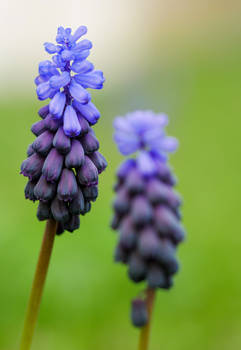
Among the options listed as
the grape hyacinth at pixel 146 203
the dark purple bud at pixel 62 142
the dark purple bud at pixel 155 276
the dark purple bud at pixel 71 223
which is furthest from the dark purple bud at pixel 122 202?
the dark purple bud at pixel 62 142

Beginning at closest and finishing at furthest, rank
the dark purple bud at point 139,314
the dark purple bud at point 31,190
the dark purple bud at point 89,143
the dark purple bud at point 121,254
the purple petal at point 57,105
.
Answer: the purple petal at point 57,105 → the dark purple bud at point 89,143 → the dark purple bud at point 31,190 → the dark purple bud at point 139,314 → the dark purple bud at point 121,254

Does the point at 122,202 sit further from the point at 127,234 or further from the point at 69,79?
the point at 69,79

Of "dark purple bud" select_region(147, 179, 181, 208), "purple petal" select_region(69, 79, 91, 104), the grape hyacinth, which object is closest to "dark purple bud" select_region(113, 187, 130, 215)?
the grape hyacinth

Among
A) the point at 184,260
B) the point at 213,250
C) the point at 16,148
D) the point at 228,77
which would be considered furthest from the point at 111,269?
the point at 228,77

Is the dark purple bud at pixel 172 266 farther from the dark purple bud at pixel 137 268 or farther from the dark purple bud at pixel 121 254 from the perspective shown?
the dark purple bud at pixel 121 254

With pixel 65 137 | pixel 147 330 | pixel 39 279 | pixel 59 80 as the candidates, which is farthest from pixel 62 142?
pixel 147 330

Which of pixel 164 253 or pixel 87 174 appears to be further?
pixel 164 253

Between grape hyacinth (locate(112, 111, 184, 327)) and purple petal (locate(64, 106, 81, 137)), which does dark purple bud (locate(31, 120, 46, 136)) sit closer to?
purple petal (locate(64, 106, 81, 137))
